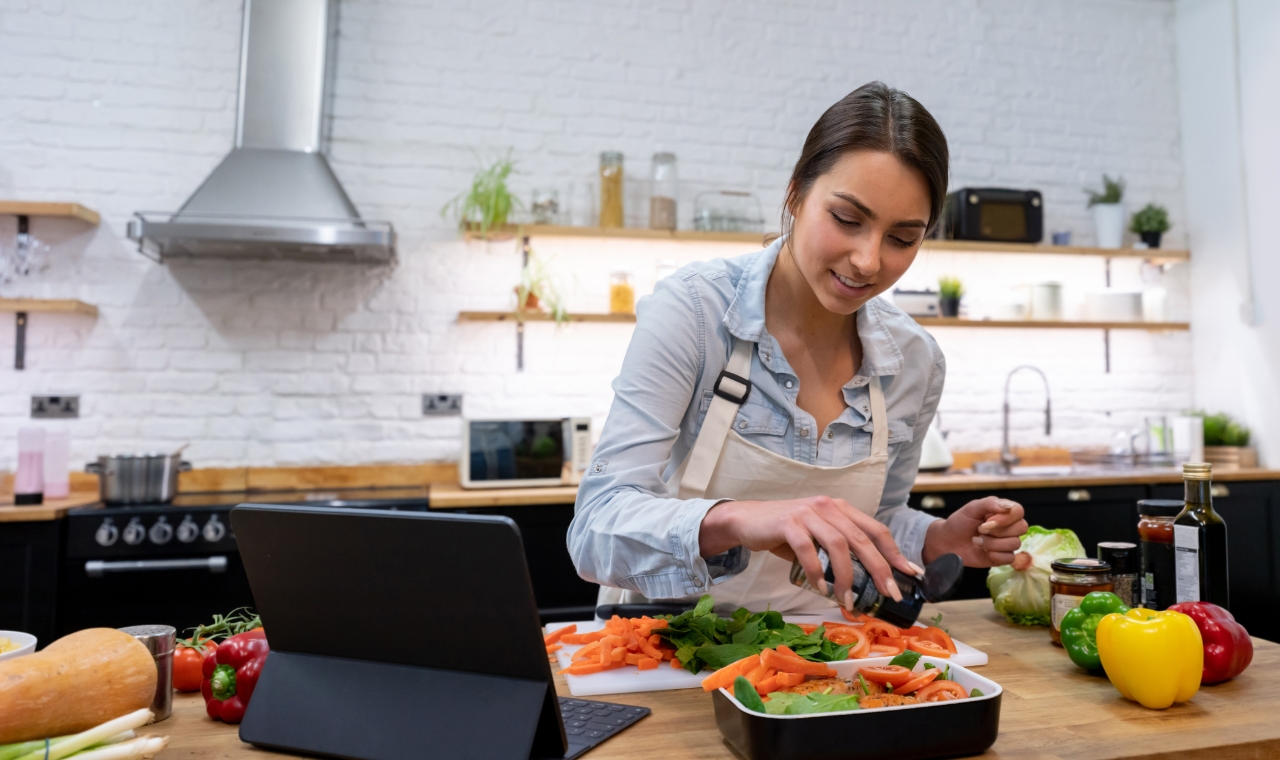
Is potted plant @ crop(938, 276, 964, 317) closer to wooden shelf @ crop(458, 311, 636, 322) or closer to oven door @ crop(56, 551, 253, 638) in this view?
wooden shelf @ crop(458, 311, 636, 322)

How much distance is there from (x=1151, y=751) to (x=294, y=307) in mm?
3440

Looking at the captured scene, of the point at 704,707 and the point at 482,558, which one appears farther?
the point at 704,707

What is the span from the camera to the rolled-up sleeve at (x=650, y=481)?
3.87ft

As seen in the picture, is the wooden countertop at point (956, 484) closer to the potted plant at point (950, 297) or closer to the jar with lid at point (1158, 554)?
the potted plant at point (950, 297)

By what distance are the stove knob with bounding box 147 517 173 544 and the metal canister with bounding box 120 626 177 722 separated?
83.3 inches

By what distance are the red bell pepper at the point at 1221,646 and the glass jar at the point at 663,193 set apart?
2.87m

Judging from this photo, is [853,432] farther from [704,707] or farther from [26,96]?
[26,96]

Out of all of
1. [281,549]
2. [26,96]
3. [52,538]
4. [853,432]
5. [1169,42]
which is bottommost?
[52,538]

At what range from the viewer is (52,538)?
2.90 meters

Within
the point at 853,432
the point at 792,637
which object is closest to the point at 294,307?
the point at 853,432

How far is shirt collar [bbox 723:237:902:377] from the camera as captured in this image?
1.53 m

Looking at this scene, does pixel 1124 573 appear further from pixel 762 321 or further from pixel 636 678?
pixel 636 678

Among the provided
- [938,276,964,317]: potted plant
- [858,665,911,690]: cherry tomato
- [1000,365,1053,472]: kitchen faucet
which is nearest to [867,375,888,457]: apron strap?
[858,665,911,690]: cherry tomato

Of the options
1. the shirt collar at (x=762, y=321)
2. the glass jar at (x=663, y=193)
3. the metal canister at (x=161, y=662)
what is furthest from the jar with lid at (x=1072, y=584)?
the glass jar at (x=663, y=193)
